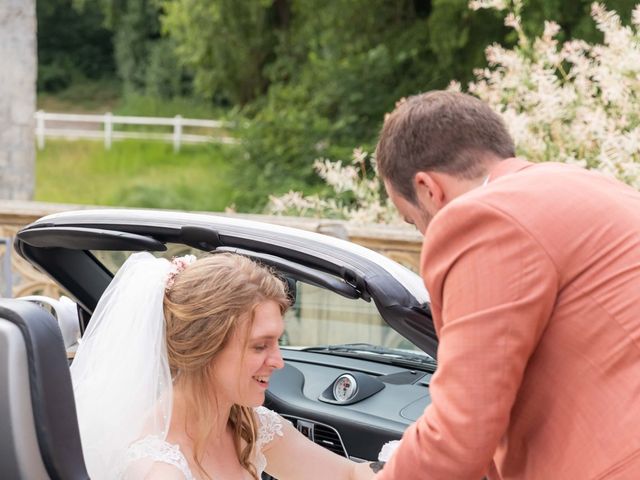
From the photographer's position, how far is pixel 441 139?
1927 mm

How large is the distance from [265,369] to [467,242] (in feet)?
3.24

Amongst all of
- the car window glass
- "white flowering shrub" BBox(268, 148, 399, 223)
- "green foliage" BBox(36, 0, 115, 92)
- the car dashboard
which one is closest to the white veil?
the car dashboard

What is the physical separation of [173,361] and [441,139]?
3.59ft

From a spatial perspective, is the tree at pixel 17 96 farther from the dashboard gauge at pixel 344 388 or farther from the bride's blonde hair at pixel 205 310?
the bride's blonde hair at pixel 205 310

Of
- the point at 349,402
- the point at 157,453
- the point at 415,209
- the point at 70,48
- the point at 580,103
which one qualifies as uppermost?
the point at 415,209

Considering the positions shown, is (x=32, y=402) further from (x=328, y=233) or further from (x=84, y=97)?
(x=84, y=97)

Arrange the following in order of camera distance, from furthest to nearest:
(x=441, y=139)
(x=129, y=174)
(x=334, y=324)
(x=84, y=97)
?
(x=84, y=97)
(x=129, y=174)
(x=334, y=324)
(x=441, y=139)

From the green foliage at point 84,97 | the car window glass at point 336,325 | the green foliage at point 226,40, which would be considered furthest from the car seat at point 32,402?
the green foliage at point 84,97

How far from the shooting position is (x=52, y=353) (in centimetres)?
201

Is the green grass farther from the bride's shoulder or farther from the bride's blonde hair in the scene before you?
the bride's blonde hair

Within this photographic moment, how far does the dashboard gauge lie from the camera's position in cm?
323

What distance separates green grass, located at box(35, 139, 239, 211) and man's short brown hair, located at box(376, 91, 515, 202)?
16688mm

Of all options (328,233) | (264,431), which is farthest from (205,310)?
(328,233)

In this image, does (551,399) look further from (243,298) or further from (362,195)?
(362,195)
